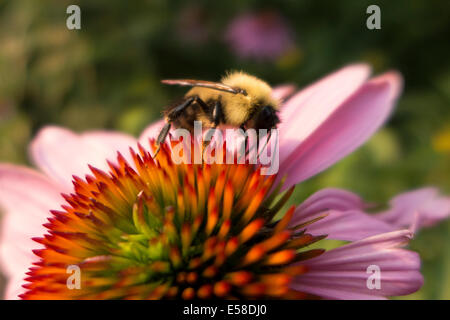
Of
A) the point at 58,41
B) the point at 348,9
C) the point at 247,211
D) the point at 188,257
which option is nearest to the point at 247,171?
the point at 247,211

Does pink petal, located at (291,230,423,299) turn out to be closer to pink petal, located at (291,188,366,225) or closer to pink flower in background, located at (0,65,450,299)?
pink flower in background, located at (0,65,450,299)

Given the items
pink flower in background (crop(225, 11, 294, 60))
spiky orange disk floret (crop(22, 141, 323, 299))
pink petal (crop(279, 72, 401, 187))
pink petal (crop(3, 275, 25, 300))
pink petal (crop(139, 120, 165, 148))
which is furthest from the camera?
pink flower in background (crop(225, 11, 294, 60))

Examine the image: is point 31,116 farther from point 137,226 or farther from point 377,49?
point 137,226

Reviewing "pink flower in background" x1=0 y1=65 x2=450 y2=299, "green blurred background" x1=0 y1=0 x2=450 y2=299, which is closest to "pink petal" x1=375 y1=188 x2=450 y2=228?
"pink flower in background" x1=0 y1=65 x2=450 y2=299

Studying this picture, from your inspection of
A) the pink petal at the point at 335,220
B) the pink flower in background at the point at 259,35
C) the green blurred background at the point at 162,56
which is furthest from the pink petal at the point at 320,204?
the pink flower in background at the point at 259,35

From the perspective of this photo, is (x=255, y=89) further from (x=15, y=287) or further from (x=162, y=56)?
(x=162, y=56)

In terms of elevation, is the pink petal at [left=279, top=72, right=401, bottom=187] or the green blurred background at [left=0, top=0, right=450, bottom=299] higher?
the green blurred background at [left=0, top=0, right=450, bottom=299]

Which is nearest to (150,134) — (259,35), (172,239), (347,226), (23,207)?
(23,207)
